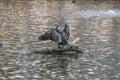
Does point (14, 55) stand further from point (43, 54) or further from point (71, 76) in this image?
point (71, 76)

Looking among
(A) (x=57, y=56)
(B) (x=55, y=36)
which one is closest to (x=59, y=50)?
(A) (x=57, y=56)

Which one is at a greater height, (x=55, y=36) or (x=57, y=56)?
(x=55, y=36)

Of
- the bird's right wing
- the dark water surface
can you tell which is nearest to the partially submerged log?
the dark water surface

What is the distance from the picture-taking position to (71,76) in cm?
2414

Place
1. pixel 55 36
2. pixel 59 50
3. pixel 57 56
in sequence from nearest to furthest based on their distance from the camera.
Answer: pixel 57 56 < pixel 59 50 < pixel 55 36

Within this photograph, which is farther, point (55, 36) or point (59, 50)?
point (55, 36)

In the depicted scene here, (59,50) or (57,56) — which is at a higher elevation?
(59,50)

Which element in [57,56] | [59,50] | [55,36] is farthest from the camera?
[55,36]

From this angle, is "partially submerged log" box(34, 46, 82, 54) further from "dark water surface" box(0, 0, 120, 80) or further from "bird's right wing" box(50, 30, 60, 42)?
"bird's right wing" box(50, 30, 60, 42)

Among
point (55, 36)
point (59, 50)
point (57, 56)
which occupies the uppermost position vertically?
point (55, 36)

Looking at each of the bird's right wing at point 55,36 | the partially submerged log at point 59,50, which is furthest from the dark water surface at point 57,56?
the bird's right wing at point 55,36

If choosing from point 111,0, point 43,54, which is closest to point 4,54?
point 43,54

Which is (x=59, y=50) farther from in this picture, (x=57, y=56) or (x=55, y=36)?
(x=55, y=36)

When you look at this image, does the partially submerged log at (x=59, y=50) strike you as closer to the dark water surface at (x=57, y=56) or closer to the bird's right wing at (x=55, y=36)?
the dark water surface at (x=57, y=56)
